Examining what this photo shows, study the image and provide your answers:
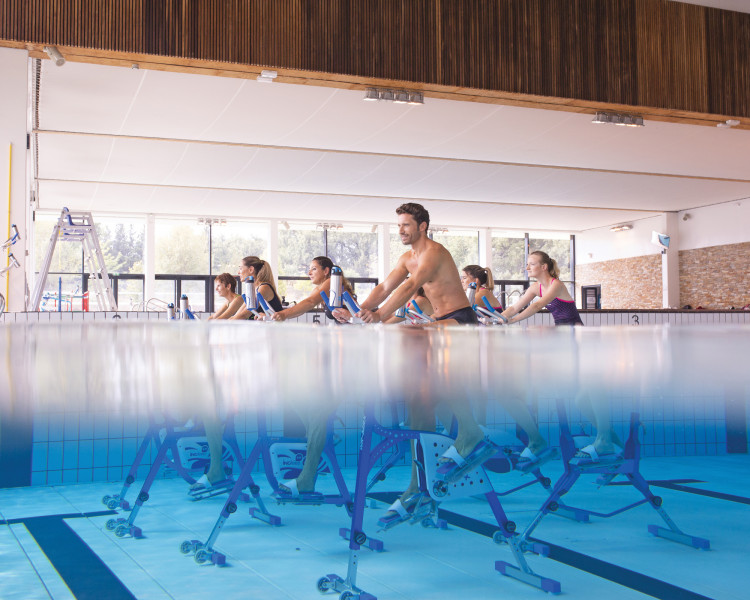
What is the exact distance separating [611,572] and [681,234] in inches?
513

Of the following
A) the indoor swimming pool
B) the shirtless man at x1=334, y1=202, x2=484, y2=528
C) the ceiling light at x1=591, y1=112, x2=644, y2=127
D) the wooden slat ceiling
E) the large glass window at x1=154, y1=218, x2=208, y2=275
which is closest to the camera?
the indoor swimming pool

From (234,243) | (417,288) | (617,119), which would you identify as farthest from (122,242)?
(417,288)

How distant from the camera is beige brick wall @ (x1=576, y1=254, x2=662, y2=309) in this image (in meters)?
14.9

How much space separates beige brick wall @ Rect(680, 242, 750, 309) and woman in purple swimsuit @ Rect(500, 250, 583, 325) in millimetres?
9264

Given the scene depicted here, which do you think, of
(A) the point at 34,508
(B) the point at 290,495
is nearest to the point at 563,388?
(B) the point at 290,495

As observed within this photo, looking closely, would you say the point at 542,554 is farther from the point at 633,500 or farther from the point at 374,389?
the point at 374,389

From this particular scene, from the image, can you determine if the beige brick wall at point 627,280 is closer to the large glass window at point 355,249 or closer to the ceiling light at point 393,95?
the large glass window at point 355,249

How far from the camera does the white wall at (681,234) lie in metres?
13.3

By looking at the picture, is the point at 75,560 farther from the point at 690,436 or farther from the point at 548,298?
the point at 690,436

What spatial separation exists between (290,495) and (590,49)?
5.58 metres

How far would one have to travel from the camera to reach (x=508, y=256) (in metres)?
17.4

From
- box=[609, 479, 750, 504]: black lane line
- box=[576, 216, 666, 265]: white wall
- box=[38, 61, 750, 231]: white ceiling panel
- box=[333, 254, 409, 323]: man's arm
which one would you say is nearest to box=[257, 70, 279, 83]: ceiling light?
box=[38, 61, 750, 231]: white ceiling panel

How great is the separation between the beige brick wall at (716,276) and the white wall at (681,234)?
185mm

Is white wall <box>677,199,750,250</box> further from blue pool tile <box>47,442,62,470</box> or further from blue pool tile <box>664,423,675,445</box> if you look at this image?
blue pool tile <box>47,442,62,470</box>
